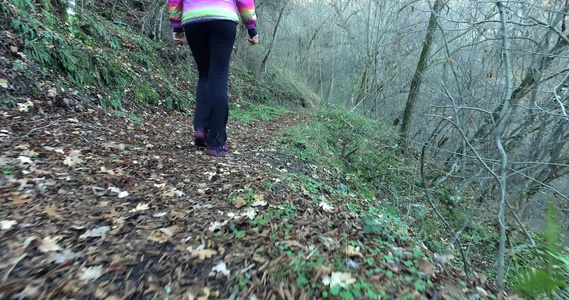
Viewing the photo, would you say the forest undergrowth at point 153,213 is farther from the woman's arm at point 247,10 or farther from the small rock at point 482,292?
the woman's arm at point 247,10

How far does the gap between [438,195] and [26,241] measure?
5.76 meters

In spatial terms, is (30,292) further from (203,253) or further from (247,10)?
(247,10)

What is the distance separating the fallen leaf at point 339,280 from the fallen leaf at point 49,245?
124 cm

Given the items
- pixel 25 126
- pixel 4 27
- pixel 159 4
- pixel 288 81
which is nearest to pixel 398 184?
pixel 25 126

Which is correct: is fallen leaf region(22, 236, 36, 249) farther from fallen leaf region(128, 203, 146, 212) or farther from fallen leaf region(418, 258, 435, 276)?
fallen leaf region(418, 258, 435, 276)

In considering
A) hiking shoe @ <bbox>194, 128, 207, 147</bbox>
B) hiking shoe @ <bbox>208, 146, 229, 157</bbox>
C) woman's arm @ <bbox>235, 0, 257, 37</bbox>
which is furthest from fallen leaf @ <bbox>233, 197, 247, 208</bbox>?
woman's arm @ <bbox>235, 0, 257, 37</bbox>

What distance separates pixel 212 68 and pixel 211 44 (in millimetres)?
224

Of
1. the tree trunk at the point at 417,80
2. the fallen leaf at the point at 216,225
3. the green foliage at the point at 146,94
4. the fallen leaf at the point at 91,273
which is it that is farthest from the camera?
the tree trunk at the point at 417,80

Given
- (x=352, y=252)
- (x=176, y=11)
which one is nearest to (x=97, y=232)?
(x=352, y=252)

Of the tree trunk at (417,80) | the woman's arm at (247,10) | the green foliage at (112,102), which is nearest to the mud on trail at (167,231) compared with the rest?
the green foliage at (112,102)

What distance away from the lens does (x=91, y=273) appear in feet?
4.27

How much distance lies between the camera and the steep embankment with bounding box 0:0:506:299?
4.40 ft

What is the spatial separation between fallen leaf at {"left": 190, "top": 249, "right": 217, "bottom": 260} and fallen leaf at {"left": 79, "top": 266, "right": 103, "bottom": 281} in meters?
0.39

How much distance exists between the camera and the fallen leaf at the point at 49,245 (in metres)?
1.38
